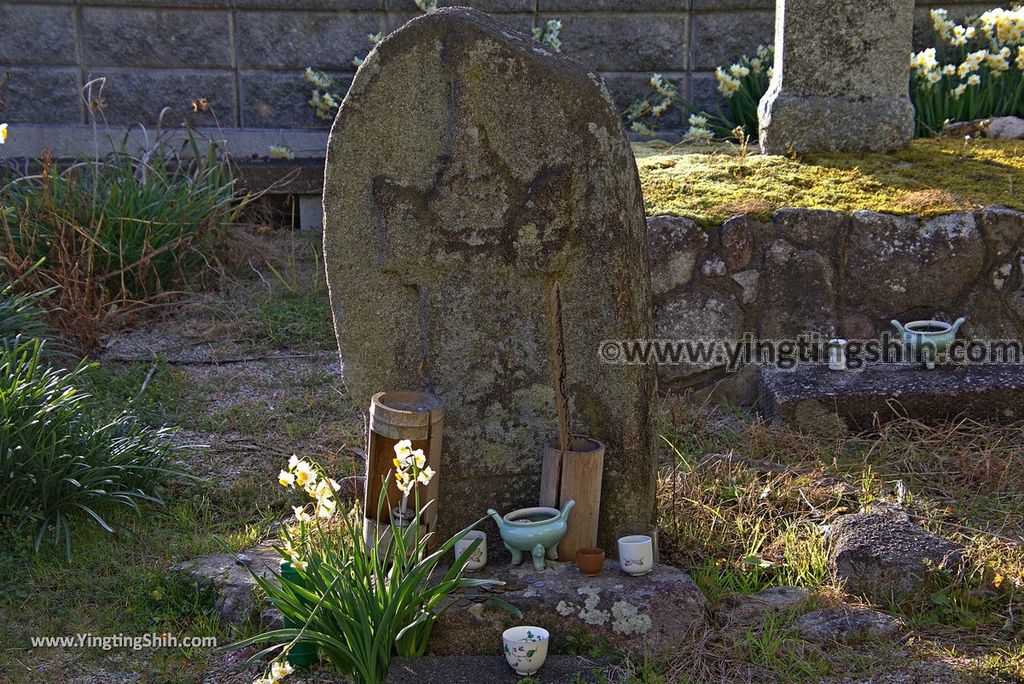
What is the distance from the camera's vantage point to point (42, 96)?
6.95 m

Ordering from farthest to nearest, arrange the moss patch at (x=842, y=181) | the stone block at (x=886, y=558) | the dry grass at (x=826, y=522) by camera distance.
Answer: the moss patch at (x=842, y=181) → the stone block at (x=886, y=558) → the dry grass at (x=826, y=522)

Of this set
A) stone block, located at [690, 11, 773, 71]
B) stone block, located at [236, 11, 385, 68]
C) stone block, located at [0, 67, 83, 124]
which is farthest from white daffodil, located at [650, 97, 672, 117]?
stone block, located at [0, 67, 83, 124]

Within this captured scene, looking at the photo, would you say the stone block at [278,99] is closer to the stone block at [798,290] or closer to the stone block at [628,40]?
the stone block at [628,40]

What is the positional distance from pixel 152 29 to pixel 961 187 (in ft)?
15.1

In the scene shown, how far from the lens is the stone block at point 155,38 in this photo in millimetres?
6855

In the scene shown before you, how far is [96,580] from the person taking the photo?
3199mm

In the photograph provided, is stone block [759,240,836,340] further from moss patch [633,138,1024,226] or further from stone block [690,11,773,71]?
stone block [690,11,773,71]

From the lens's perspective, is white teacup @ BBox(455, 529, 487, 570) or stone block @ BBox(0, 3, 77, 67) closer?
white teacup @ BBox(455, 529, 487, 570)

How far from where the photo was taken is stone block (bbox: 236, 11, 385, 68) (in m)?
6.91

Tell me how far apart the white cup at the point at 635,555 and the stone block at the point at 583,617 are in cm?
8

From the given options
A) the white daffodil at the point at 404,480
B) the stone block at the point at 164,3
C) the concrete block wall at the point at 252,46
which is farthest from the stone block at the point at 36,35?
the white daffodil at the point at 404,480

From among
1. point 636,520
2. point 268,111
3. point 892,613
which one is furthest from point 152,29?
point 892,613

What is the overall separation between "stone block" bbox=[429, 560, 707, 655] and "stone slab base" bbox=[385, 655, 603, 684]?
0.05 metres

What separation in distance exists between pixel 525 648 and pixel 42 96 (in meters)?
5.60
